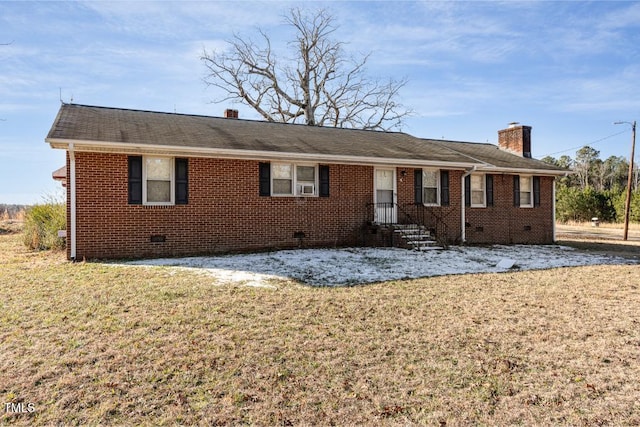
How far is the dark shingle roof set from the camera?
1066cm

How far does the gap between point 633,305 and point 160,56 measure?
12.9 meters

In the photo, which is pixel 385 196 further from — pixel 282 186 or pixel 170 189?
pixel 170 189

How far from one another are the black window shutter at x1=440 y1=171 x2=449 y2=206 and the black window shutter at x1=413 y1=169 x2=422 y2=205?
2.85ft

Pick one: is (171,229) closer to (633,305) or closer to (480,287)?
(480,287)

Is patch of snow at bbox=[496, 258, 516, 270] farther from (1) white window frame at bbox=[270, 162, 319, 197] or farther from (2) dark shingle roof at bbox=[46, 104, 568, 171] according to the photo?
(1) white window frame at bbox=[270, 162, 319, 197]

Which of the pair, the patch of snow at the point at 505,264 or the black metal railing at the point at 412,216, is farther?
the black metal railing at the point at 412,216

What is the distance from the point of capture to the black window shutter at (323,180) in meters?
12.8

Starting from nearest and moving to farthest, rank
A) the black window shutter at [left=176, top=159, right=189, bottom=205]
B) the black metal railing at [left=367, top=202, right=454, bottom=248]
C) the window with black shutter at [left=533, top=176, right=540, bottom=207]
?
the black window shutter at [left=176, top=159, right=189, bottom=205], the black metal railing at [left=367, top=202, right=454, bottom=248], the window with black shutter at [left=533, top=176, right=540, bottom=207]

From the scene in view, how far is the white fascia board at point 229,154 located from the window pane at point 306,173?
1.08 feet

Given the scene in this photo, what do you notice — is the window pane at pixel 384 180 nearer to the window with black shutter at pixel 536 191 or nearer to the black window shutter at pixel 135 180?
the window with black shutter at pixel 536 191

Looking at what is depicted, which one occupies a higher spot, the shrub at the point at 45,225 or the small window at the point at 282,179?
the small window at the point at 282,179

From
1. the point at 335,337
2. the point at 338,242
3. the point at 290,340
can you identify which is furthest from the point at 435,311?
the point at 338,242

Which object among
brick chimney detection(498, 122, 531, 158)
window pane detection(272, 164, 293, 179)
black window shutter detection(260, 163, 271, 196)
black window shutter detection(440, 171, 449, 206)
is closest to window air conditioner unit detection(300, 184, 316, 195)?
window pane detection(272, 164, 293, 179)

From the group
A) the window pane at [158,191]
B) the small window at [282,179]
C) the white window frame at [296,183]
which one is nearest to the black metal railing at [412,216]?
the white window frame at [296,183]
